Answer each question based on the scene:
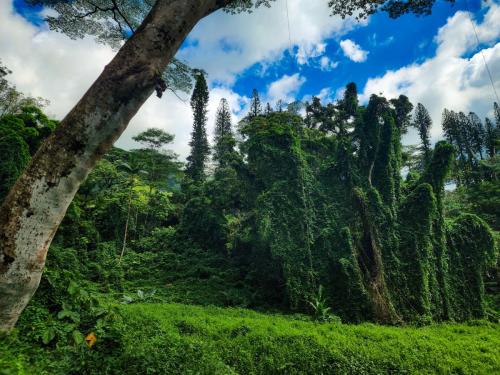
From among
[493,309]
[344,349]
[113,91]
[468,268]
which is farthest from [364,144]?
[113,91]

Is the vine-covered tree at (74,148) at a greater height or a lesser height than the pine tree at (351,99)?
lesser

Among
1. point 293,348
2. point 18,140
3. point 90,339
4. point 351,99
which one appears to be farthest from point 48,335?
A: point 351,99

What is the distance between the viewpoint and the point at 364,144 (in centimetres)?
1498

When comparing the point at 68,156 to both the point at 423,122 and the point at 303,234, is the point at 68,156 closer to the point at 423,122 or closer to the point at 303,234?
the point at 303,234

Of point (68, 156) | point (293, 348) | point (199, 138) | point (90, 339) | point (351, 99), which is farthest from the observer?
point (199, 138)

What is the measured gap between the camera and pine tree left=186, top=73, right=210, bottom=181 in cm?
2834

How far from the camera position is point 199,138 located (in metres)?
29.8

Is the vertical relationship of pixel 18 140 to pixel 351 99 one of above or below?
below

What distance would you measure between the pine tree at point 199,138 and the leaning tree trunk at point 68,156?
79.9 feet

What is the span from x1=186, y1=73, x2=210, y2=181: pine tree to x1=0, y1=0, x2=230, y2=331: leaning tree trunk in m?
24.4

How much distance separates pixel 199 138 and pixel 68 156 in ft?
93.6

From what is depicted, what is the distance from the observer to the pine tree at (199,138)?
1116 inches

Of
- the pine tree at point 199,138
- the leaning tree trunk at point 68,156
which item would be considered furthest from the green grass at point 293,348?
the pine tree at point 199,138

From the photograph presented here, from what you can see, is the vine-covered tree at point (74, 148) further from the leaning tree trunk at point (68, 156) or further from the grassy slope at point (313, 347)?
the grassy slope at point (313, 347)
